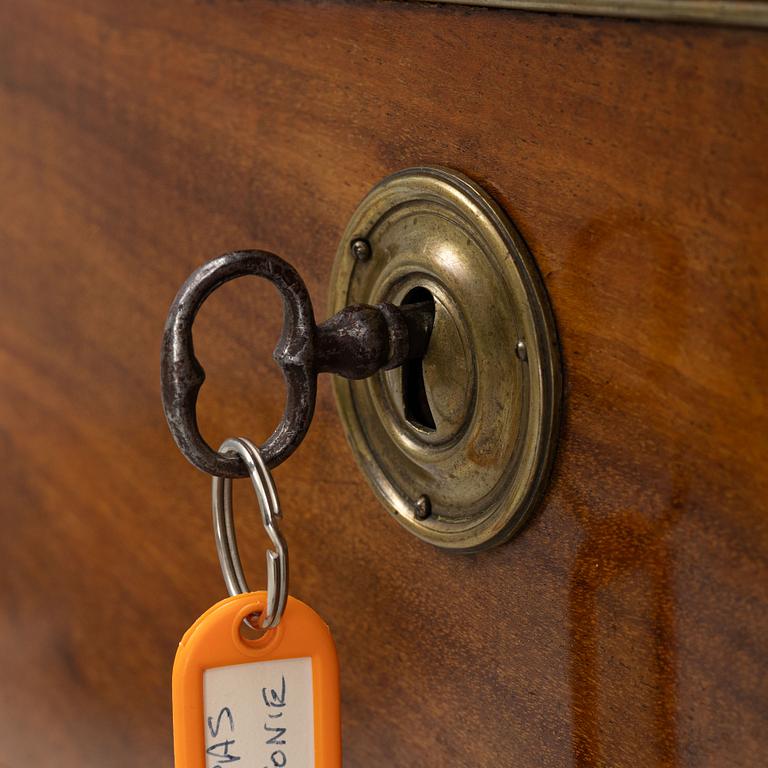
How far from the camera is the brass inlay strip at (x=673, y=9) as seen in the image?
289 millimetres

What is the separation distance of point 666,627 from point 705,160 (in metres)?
0.14

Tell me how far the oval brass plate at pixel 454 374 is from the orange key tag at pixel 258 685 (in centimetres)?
7

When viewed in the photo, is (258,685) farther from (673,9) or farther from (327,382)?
(673,9)

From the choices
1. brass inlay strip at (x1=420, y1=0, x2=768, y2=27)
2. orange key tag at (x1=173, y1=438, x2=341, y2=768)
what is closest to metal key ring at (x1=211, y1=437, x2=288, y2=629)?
orange key tag at (x1=173, y1=438, x2=341, y2=768)

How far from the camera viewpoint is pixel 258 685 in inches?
15.4

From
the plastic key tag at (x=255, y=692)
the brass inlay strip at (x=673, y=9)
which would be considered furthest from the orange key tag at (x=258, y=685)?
the brass inlay strip at (x=673, y=9)

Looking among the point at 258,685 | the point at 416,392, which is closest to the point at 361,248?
the point at 416,392

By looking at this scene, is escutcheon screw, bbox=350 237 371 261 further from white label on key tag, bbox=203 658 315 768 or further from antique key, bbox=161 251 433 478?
white label on key tag, bbox=203 658 315 768

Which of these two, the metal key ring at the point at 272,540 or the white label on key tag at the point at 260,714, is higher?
the metal key ring at the point at 272,540

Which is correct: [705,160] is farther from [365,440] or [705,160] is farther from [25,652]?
[25,652]

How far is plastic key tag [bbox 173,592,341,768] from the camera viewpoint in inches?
15.0

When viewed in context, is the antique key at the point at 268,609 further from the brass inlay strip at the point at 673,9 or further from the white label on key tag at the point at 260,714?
the brass inlay strip at the point at 673,9

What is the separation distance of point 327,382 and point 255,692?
142 millimetres

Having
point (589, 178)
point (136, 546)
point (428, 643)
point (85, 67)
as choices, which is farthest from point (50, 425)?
point (589, 178)
